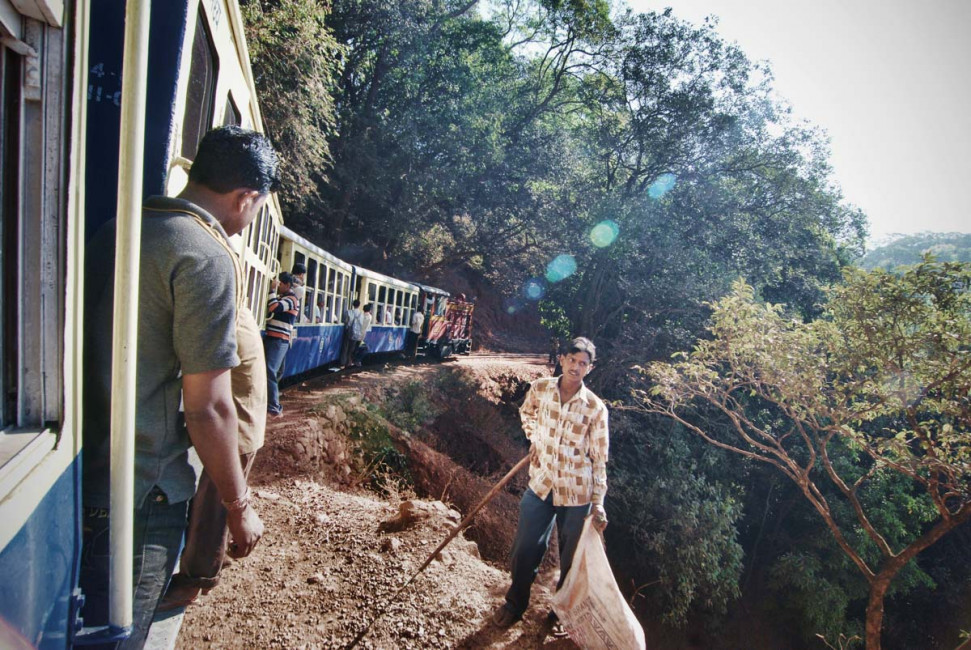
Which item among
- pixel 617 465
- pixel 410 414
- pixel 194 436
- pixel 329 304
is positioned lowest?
pixel 617 465

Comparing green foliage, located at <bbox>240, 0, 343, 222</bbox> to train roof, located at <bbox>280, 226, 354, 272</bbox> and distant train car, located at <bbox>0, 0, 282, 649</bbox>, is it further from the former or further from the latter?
distant train car, located at <bbox>0, 0, 282, 649</bbox>

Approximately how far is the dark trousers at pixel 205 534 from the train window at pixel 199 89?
115 cm

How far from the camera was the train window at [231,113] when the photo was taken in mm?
2504

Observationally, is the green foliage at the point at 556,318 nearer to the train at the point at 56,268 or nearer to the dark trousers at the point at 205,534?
the dark trousers at the point at 205,534

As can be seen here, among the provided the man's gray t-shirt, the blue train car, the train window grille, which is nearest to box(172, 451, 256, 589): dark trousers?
the man's gray t-shirt

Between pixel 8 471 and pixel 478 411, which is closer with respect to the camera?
pixel 8 471

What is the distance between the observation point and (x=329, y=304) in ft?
30.4

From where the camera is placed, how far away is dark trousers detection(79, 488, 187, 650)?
49.3 inches

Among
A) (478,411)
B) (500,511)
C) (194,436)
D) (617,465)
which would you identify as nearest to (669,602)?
(617,465)

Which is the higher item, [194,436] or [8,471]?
[8,471]

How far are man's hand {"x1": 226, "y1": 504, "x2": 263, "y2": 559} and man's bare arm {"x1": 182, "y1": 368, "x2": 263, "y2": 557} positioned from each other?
0.09ft

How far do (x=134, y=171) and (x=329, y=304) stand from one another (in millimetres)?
8524

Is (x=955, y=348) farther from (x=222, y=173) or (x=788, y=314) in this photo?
(x=788, y=314)

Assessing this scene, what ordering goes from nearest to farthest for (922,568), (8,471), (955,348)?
1. (8,471)
2. (955,348)
3. (922,568)
